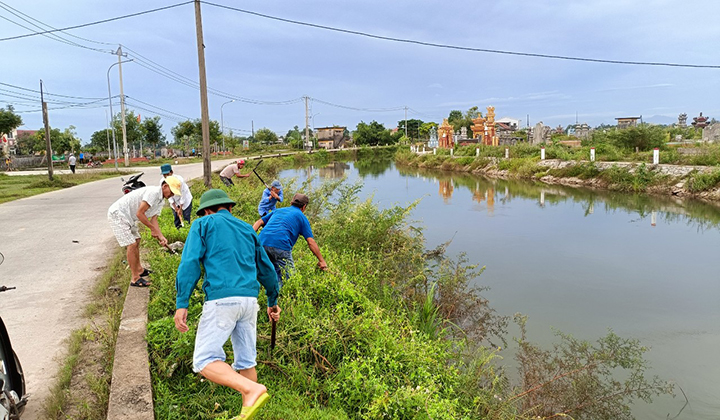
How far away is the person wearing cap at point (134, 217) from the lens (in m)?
5.05

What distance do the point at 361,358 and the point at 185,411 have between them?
50.9 inches

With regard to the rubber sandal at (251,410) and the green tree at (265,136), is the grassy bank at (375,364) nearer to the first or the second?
the rubber sandal at (251,410)

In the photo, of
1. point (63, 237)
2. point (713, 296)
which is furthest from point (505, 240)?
point (63, 237)

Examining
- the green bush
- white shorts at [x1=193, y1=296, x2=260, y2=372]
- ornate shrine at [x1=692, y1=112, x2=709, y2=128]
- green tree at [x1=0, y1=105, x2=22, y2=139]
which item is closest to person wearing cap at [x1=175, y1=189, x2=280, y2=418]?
white shorts at [x1=193, y1=296, x2=260, y2=372]

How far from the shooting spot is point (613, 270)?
876 cm

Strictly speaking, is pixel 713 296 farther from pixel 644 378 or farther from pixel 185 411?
pixel 185 411

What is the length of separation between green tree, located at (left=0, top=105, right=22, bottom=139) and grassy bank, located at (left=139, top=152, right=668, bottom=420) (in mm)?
34375

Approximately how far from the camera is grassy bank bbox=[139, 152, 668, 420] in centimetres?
332

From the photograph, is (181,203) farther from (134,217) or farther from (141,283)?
(141,283)

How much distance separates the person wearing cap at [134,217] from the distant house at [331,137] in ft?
239

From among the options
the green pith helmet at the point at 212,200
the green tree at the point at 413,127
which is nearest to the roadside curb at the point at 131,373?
the green pith helmet at the point at 212,200

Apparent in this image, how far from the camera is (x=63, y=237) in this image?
8.42m

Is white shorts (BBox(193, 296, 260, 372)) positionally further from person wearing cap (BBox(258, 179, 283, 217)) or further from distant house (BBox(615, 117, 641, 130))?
distant house (BBox(615, 117, 641, 130))

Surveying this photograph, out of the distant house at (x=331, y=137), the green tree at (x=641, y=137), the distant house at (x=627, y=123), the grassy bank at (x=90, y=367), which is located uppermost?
the distant house at (x=331, y=137)
